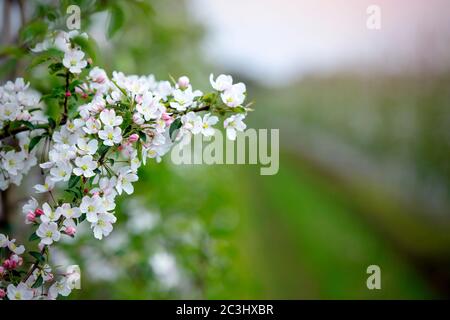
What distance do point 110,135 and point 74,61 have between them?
254 mm

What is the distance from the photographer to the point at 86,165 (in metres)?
1.10

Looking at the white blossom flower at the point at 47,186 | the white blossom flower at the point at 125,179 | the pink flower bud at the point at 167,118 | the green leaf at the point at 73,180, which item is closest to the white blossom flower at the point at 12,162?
the white blossom flower at the point at 47,186

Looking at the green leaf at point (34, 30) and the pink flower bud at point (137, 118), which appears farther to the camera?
the green leaf at point (34, 30)

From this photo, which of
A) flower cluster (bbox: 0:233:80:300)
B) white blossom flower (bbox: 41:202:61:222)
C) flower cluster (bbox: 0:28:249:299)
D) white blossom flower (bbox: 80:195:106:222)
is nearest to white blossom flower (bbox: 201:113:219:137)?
flower cluster (bbox: 0:28:249:299)

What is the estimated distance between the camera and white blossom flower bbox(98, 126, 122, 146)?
3.63 feet

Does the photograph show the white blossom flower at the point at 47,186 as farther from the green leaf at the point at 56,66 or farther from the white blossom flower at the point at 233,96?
the white blossom flower at the point at 233,96

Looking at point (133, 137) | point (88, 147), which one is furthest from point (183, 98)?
point (88, 147)

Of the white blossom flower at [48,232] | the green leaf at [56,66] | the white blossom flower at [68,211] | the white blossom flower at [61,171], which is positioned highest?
the green leaf at [56,66]

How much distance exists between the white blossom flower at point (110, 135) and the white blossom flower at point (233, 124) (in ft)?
0.94

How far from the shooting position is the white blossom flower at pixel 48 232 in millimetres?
1108

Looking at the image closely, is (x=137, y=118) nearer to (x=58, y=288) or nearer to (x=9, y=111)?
(x=9, y=111)

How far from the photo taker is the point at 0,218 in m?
1.70

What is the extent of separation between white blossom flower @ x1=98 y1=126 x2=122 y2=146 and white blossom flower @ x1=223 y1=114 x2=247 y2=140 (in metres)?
0.29
